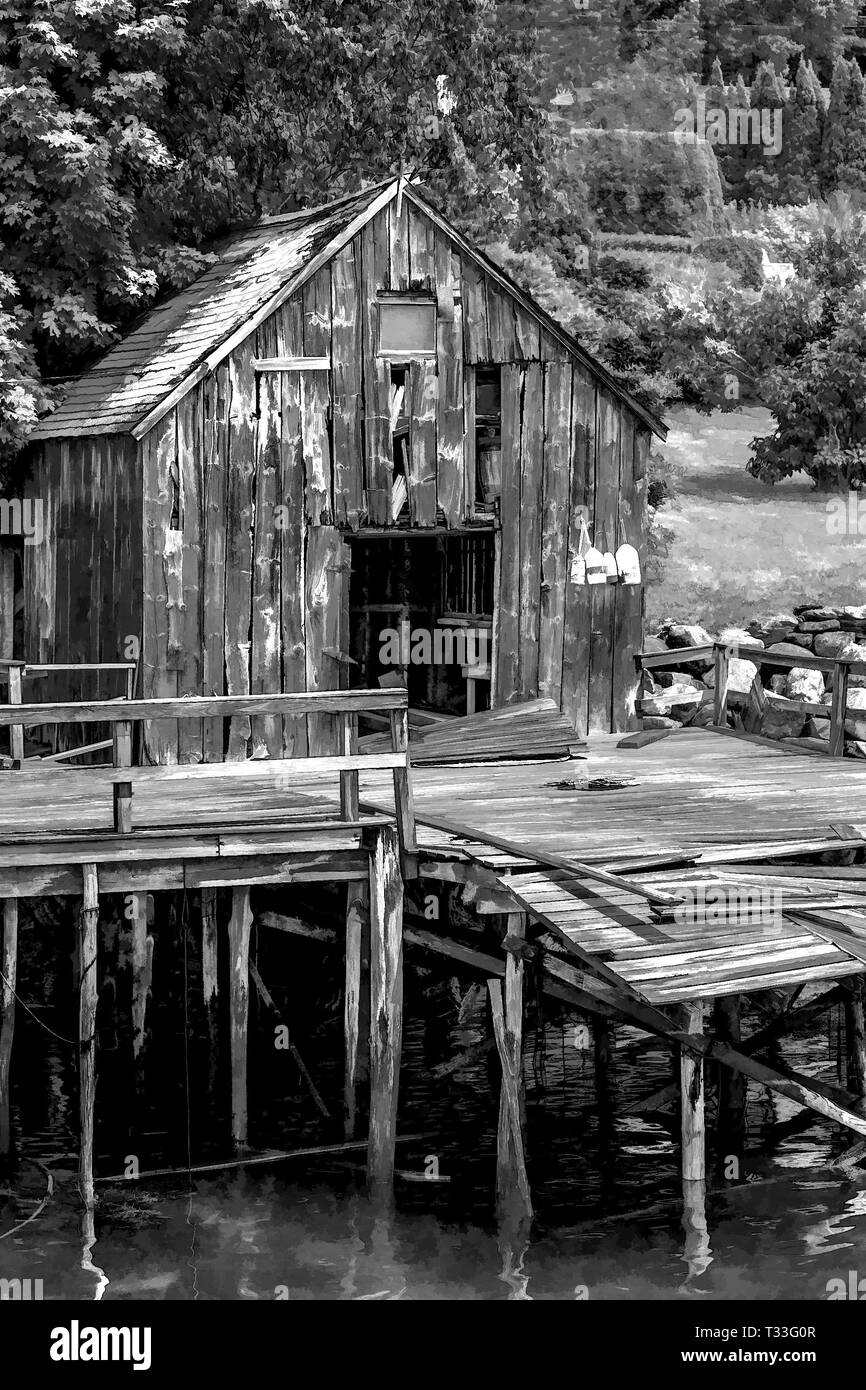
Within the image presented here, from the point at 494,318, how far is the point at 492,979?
9436mm

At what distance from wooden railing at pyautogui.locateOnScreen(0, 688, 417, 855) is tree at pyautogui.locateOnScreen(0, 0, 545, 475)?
9.19 meters

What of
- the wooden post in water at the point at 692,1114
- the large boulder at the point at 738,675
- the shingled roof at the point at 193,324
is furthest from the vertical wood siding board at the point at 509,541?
the wooden post in water at the point at 692,1114

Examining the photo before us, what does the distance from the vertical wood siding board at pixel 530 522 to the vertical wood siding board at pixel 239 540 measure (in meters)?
3.38

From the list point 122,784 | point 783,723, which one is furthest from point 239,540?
point 783,723

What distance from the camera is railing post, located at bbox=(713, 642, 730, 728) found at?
20.5 m

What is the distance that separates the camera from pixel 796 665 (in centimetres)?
1873

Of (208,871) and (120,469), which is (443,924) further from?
(120,469)

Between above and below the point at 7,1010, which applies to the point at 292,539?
above

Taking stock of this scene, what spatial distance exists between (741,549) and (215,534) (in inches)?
948

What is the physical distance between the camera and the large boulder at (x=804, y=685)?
26688 mm

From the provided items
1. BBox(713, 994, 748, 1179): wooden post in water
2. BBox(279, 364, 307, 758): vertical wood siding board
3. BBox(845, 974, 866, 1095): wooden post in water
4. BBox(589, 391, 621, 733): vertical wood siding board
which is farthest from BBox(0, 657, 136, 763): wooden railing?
BBox(845, 974, 866, 1095): wooden post in water

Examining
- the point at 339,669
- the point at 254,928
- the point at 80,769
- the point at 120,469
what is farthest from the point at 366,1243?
the point at 120,469

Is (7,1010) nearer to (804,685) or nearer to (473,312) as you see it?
(473,312)

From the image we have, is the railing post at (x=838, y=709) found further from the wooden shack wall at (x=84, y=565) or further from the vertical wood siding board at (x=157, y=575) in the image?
the wooden shack wall at (x=84, y=565)
